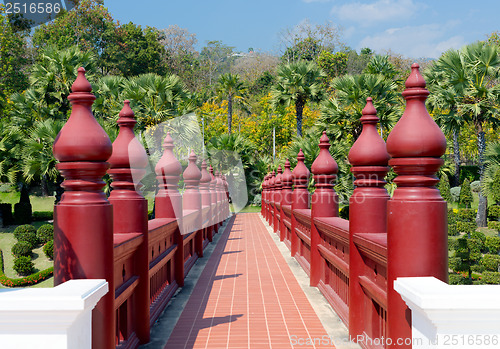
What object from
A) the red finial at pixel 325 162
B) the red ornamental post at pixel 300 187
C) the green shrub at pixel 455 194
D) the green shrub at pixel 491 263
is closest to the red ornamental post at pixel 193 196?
the red ornamental post at pixel 300 187

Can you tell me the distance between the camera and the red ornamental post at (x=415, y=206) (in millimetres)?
2871

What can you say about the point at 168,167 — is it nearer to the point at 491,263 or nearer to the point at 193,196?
the point at 193,196

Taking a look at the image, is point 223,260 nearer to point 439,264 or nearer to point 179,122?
point 439,264

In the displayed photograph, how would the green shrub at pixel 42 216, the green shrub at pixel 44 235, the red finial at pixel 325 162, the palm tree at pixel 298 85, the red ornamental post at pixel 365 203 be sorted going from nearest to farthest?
the red ornamental post at pixel 365 203
the red finial at pixel 325 162
the green shrub at pixel 44 235
the green shrub at pixel 42 216
the palm tree at pixel 298 85

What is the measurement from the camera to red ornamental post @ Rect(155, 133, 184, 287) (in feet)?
23.3

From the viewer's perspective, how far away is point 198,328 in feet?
17.2

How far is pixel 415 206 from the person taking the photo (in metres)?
2.92

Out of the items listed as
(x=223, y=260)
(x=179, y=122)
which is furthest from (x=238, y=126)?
(x=223, y=260)

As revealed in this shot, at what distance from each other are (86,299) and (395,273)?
192 centimetres

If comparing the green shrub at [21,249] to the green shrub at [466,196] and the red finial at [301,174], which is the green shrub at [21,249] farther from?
the green shrub at [466,196]

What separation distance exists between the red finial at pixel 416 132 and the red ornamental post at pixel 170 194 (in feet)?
14.9

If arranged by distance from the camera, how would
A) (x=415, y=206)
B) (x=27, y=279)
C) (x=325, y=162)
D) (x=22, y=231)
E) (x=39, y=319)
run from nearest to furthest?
1. (x=39, y=319)
2. (x=415, y=206)
3. (x=325, y=162)
4. (x=27, y=279)
5. (x=22, y=231)

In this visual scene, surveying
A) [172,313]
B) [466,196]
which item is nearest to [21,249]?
[172,313]

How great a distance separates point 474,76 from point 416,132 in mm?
24852
